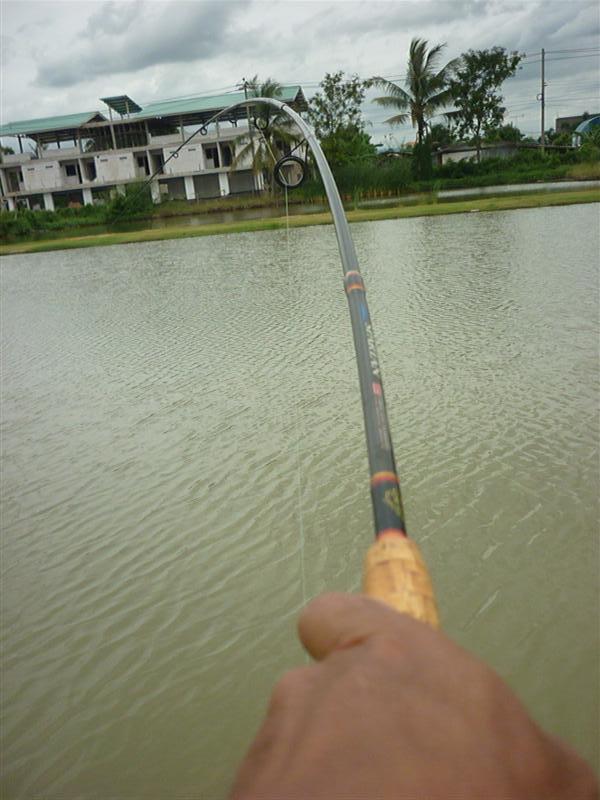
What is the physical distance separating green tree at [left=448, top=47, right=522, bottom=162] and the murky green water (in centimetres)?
2945

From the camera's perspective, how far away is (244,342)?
6418 mm

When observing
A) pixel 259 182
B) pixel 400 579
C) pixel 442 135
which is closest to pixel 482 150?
pixel 442 135

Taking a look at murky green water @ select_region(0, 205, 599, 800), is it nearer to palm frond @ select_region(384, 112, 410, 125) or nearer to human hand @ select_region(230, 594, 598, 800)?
human hand @ select_region(230, 594, 598, 800)

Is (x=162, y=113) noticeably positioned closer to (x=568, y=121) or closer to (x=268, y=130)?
(x=268, y=130)

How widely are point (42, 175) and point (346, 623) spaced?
42.9m

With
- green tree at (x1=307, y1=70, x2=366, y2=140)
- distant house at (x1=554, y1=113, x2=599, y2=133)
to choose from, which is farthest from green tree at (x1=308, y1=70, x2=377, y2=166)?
distant house at (x1=554, y1=113, x2=599, y2=133)

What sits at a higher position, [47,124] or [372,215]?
[47,124]

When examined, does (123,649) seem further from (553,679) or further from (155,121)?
(155,121)

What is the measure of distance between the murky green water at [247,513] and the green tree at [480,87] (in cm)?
2945

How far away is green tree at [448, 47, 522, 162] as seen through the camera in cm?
3259

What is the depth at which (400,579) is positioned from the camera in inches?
35.8

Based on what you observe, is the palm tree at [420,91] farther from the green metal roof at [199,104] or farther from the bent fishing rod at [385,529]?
the bent fishing rod at [385,529]

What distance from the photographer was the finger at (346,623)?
72cm

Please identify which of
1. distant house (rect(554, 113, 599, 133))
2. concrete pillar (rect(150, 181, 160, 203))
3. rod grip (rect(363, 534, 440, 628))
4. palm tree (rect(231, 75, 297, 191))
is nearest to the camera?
rod grip (rect(363, 534, 440, 628))
